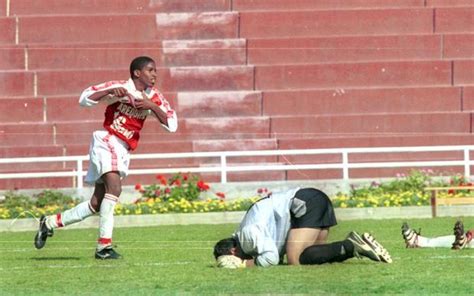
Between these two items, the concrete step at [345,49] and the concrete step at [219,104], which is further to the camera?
the concrete step at [345,49]

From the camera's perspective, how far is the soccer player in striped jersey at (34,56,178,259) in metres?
16.7

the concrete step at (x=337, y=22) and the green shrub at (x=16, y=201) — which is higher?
the concrete step at (x=337, y=22)

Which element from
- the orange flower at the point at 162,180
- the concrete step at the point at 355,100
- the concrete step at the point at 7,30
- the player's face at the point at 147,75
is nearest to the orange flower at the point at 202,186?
the orange flower at the point at 162,180

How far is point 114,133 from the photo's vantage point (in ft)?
55.9

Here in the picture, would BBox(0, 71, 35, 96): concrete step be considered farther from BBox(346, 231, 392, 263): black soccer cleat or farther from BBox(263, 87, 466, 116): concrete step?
BBox(346, 231, 392, 263): black soccer cleat

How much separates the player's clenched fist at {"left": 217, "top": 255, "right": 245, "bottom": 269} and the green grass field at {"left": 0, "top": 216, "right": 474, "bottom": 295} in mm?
146

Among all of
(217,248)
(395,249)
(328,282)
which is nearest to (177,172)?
(395,249)

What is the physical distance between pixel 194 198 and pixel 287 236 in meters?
12.2

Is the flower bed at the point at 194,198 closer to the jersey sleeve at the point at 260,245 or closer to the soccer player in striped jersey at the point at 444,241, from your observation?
the soccer player in striped jersey at the point at 444,241

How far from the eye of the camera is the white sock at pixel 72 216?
17.1 metres

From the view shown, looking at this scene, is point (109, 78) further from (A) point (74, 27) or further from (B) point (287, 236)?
(B) point (287, 236)

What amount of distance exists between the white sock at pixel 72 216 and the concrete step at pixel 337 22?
58.1 ft

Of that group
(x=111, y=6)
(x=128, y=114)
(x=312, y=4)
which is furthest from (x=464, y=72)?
(x=128, y=114)

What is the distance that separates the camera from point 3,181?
99.6 ft
